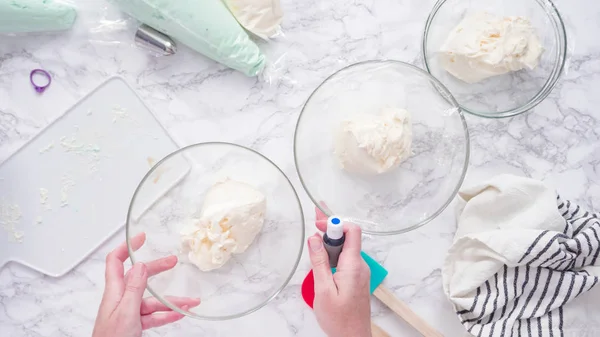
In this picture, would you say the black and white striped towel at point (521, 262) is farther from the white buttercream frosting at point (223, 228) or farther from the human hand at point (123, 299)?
the human hand at point (123, 299)

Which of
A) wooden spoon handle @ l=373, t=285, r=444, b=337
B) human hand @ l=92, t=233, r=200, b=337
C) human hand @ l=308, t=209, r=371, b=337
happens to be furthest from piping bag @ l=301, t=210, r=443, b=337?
human hand @ l=92, t=233, r=200, b=337

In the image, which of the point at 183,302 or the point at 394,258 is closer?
the point at 183,302

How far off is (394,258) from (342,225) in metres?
0.27

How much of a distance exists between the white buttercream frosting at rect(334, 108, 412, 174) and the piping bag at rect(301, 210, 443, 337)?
0.51 ft

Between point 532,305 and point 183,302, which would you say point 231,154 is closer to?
point 183,302

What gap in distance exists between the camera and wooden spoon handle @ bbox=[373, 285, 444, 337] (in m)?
1.12

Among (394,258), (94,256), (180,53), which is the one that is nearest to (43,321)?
(94,256)

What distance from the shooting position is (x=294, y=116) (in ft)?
3.88

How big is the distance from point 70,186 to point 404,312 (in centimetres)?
78

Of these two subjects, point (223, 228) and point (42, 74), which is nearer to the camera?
point (223, 228)

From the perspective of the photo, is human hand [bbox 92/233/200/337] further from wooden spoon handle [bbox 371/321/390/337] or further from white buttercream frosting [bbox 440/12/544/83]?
white buttercream frosting [bbox 440/12/544/83]

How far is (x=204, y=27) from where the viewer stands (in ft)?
3.58

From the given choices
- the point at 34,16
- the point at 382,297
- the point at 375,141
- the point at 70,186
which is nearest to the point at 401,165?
the point at 375,141

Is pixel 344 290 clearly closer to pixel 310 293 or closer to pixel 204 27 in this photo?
pixel 310 293
